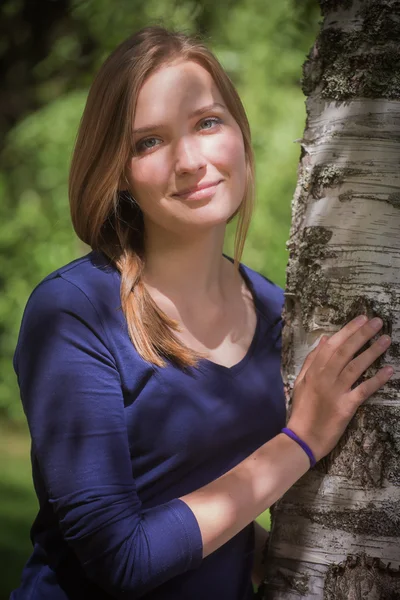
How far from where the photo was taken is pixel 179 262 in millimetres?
2037

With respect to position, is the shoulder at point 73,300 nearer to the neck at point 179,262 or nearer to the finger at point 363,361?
the neck at point 179,262

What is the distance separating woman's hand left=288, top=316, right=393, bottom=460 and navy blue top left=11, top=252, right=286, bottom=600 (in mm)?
217

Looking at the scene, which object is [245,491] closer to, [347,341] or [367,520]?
[367,520]

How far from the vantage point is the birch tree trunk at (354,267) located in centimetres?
170

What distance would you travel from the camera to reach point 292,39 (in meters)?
4.64

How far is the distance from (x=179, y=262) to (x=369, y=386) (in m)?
0.59

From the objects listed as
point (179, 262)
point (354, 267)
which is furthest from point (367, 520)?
point (179, 262)

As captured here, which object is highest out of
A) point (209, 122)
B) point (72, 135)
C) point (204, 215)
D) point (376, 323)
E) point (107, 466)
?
point (72, 135)

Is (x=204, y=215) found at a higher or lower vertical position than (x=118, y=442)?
higher

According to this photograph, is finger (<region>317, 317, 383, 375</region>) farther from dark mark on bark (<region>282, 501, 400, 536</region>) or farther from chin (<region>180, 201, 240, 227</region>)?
chin (<region>180, 201, 240, 227</region>)

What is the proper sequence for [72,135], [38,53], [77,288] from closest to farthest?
[77,288]
[72,135]
[38,53]

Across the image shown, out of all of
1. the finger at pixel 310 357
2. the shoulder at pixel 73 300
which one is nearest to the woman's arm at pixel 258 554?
the finger at pixel 310 357

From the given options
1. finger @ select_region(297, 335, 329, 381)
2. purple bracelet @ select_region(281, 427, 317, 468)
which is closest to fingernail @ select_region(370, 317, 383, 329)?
finger @ select_region(297, 335, 329, 381)

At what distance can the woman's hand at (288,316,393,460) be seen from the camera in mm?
1693
